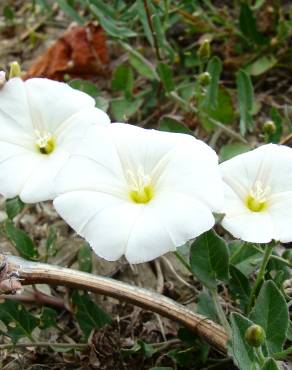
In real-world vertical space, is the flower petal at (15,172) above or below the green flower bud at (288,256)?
above

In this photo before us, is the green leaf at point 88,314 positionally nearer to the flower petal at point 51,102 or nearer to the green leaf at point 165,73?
the flower petal at point 51,102

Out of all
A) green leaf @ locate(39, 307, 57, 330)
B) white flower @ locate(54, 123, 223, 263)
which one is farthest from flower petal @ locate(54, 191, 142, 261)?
green leaf @ locate(39, 307, 57, 330)

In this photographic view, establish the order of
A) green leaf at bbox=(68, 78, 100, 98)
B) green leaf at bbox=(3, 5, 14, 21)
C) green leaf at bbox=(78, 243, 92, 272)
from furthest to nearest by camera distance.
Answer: green leaf at bbox=(3, 5, 14, 21) → green leaf at bbox=(68, 78, 100, 98) → green leaf at bbox=(78, 243, 92, 272)

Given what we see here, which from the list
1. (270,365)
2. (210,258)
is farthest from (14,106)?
(270,365)

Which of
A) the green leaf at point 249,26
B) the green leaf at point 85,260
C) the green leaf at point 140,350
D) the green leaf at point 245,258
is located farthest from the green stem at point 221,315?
the green leaf at point 249,26

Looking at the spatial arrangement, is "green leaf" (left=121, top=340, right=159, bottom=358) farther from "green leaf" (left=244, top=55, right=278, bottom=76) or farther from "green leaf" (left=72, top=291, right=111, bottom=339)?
"green leaf" (left=244, top=55, right=278, bottom=76)

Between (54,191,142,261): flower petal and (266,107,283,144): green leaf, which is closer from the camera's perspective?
(54,191,142,261): flower petal

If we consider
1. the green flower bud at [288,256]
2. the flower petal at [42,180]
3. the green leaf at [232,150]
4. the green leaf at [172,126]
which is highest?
the flower petal at [42,180]

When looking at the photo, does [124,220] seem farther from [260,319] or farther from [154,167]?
[260,319]
